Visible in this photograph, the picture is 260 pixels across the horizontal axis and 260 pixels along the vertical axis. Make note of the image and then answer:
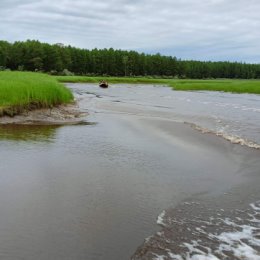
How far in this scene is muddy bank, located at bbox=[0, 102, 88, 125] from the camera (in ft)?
64.6

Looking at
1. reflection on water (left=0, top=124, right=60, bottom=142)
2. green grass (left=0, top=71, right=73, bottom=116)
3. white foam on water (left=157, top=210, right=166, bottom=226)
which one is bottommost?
white foam on water (left=157, top=210, right=166, bottom=226)

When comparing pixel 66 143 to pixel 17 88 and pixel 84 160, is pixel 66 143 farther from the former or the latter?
pixel 17 88

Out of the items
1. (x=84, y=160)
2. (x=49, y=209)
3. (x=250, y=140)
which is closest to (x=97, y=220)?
(x=49, y=209)

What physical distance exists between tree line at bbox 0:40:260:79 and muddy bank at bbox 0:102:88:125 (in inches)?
3136

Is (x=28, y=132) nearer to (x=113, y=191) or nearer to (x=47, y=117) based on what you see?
(x=47, y=117)

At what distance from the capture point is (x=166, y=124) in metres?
Result: 22.2

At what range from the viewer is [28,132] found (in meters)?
16.8

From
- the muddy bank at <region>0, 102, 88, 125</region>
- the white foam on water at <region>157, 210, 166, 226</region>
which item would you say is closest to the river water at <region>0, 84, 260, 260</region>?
the white foam on water at <region>157, 210, 166, 226</region>

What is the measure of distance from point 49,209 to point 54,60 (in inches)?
4734

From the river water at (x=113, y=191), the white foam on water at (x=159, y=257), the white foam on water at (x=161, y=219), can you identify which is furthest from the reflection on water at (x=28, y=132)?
the white foam on water at (x=159, y=257)

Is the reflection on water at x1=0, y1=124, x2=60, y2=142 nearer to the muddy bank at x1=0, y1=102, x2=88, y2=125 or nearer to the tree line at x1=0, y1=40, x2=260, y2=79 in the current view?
the muddy bank at x1=0, y1=102, x2=88, y2=125

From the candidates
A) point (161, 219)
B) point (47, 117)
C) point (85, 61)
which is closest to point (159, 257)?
point (161, 219)

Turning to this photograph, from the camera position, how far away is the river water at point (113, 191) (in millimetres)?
6539

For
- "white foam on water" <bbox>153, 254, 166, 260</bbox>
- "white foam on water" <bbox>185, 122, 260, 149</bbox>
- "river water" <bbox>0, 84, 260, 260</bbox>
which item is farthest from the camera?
"white foam on water" <bbox>185, 122, 260, 149</bbox>
